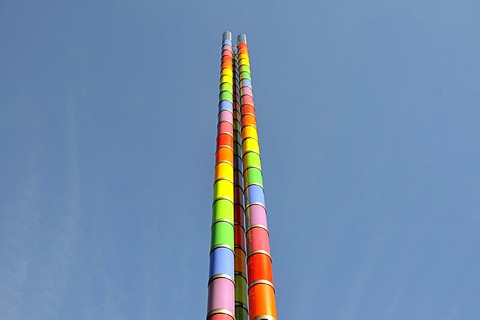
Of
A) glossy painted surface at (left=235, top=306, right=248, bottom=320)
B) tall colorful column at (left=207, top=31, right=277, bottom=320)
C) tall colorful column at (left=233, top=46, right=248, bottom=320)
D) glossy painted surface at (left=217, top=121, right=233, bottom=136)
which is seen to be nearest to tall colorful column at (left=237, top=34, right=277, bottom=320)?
tall colorful column at (left=207, top=31, right=277, bottom=320)

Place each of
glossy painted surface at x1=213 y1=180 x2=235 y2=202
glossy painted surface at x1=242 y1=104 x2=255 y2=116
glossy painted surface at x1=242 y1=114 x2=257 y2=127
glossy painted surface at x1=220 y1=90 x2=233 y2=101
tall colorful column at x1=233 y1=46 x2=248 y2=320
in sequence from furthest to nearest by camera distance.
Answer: glossy painted surface at x1=220 y1=90 x2=233 y2=101 < glossy painted surface at x1=242 y1=104 x2=255 y2=116 < glossy painted surface at x1=242 y1=114 x2=257 y2=127 < glossy painted surface at x1=213 y1=180 x2=235 y2=202 < tall colorful column at x1=233 y1=46 x2=248 y2=320

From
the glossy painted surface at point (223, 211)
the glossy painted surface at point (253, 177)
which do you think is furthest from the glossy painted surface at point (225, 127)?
the glossy painted surface at point (223, 211)

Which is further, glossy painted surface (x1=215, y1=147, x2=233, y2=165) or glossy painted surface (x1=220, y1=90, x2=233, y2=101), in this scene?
glossy painted surface (x1=220, y1=90, x2=233, y2=101)

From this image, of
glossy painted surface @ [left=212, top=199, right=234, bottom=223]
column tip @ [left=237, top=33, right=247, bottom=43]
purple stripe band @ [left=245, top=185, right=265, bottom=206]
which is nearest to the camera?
glossy painted surface @ [left=212, top=199, right=234, bottom=223]

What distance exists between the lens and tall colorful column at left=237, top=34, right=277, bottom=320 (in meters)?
7.40

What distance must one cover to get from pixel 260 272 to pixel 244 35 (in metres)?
11.4

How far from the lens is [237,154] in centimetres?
1199

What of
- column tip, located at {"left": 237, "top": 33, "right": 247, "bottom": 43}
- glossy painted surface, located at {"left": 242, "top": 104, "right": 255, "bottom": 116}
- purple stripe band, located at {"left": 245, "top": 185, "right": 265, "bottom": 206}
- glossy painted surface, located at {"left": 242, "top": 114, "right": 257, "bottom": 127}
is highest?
column tip, located at {"left": 237, "top": 33, "right": 247, "bottom": 43}

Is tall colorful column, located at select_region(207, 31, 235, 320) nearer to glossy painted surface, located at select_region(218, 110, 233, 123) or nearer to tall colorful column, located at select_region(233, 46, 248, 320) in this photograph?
glossy painted surface, located at select_region(218, 110, 233, 123)

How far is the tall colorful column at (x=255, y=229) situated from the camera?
24.3 feet

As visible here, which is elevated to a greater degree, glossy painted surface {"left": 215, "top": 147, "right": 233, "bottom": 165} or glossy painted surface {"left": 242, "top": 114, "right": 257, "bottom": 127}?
glossy painted surface {"left": 242, "top": 114, "right": 257, "bottom": 127}

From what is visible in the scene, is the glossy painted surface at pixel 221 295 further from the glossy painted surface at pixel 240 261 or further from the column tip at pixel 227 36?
the column tip at pixel 227 36

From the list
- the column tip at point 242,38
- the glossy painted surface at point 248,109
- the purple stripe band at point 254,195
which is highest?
the column tip at point 242,38

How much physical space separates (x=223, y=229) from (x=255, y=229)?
68 centimetres
